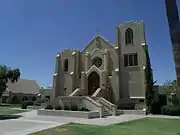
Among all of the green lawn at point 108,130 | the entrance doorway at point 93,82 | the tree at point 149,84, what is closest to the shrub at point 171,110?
the tree at point 149,84

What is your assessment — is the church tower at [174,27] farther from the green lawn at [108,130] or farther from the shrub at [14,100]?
the shrub at [14,100]

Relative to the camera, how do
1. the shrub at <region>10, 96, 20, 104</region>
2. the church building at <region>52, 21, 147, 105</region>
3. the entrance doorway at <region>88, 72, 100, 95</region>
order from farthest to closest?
the shrub at <region>10, 96, 20, 104</region>, the entrance doorway at <region>88, 72, 100, 95</region>, the church building at <region>52, 21, 147, 105</region>

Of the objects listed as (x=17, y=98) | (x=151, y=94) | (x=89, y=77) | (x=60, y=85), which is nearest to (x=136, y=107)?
(x=151, y=94)

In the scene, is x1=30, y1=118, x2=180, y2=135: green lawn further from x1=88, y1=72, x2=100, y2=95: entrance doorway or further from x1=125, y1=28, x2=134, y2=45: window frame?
x1=125, y1=28, x2=134, y2=45: window frame

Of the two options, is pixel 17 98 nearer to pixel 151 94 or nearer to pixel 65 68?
pixel 65 68

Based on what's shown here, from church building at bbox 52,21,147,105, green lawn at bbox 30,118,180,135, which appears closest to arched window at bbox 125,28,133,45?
church building at bbox 52,21,147,105

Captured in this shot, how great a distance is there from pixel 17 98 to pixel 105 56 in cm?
3330

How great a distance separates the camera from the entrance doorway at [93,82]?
3316 centimetres

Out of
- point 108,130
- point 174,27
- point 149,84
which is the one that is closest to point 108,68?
point 149,84

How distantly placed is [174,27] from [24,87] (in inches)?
2341

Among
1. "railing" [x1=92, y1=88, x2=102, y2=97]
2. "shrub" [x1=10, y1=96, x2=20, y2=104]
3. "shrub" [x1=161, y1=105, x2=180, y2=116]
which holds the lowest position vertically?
"shrub" [x1=161, y1=105, x2=180, y2=116]

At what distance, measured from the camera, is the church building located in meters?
31.0

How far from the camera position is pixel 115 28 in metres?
33.8

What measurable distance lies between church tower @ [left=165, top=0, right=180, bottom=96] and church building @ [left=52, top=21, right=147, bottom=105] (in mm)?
23267
